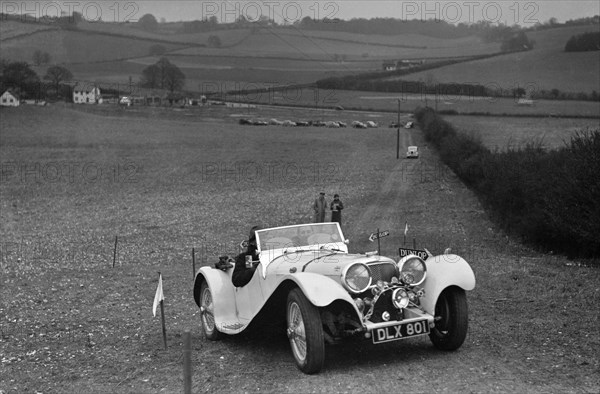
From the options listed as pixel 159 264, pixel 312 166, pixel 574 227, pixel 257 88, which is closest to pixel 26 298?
pixel 159 264

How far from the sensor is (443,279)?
9281mm

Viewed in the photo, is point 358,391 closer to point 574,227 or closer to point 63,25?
point 574,227

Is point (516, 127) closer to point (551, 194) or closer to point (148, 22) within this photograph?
point (551, 194)

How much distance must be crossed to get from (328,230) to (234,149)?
54288 mm

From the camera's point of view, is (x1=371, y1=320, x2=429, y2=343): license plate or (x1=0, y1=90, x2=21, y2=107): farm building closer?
(x1=371, y1=320, x2=429, y2=343): license plate

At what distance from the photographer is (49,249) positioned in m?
23.8

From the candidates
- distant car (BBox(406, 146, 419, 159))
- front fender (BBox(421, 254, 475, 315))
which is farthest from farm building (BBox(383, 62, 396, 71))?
front fender (BBox(421, 254, 475, 315))

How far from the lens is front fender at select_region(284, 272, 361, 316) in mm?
8484

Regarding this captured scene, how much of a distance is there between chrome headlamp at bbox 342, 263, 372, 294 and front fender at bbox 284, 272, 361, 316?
0.13 metres

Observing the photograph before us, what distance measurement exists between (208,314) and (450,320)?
3.89 metres

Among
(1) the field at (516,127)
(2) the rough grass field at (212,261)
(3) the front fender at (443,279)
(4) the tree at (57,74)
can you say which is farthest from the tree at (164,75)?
(3) the front fender at (443,279)

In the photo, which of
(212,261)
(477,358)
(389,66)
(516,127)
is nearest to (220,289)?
(477,358)

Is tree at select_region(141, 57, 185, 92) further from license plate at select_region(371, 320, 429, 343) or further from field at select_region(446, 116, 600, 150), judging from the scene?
license plate at select_region(371, 320, 429, 343)

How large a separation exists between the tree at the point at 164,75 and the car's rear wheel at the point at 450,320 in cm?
8824
